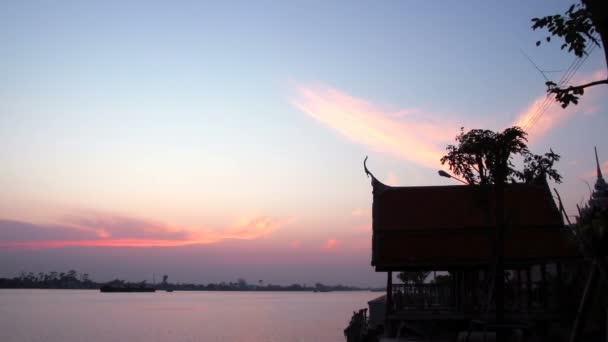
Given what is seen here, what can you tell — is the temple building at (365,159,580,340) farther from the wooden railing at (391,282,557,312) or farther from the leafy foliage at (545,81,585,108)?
the leafy foliage at (545,81,585,108)

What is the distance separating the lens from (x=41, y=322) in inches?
A: 3027

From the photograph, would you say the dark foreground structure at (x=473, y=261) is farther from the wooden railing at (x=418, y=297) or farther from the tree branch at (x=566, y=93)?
the tree branch at (x=566, y=93)

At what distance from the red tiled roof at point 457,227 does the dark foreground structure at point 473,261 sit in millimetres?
37

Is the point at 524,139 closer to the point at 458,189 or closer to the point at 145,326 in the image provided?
the point at 458,189

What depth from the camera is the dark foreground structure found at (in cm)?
2105

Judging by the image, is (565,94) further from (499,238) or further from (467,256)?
(467,256)

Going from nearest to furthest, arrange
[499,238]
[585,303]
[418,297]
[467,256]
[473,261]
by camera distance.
→ [585,303] → [499,238] → [473,261] → [467,256] → [418,297]

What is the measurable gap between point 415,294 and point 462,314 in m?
1.94

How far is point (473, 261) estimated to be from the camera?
21.9m

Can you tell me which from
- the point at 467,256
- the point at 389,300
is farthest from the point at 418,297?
the point at 467,256

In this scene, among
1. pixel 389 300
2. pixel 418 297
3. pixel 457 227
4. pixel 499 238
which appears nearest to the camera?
pixel 499 238

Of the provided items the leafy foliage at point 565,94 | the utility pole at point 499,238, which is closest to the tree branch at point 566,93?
the leafy foliage at point 565,94

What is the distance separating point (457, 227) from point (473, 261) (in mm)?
2090

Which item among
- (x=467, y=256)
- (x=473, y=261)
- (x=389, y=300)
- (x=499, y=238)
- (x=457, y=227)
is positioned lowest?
(x=389, y=300)
